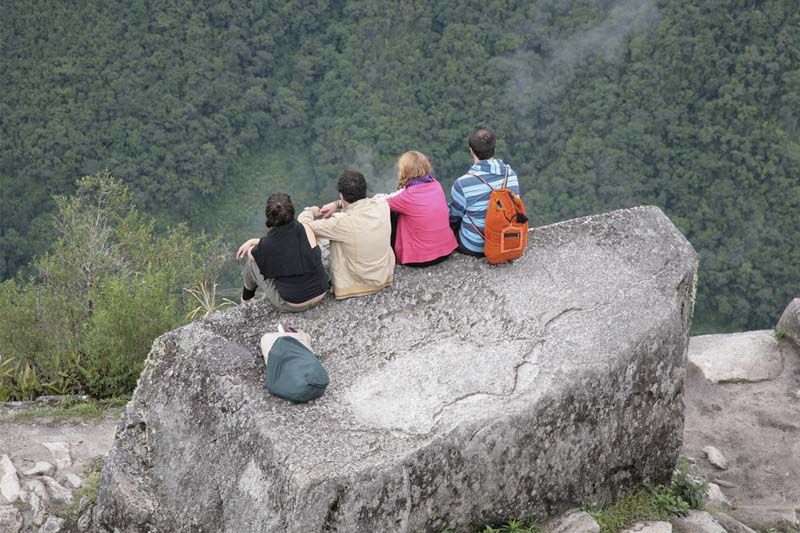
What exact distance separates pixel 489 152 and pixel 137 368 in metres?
4.75

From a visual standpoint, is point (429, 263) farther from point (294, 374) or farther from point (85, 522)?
point (85, 522)

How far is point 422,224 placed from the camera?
5.83 metres

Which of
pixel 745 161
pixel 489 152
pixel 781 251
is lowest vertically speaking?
pixel 781 251

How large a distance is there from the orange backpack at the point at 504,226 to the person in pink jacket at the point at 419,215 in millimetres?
298

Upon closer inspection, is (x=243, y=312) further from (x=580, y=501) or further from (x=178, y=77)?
(x=178, y=77)

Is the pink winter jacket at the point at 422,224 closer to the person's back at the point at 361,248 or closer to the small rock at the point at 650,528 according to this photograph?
the person's back at the point at 361,248

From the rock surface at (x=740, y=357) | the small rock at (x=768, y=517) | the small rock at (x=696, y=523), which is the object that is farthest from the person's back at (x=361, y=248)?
the rock surface at (x=740, y=357)

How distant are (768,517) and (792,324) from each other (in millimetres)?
3706

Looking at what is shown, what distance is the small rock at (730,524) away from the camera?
19.1 ft

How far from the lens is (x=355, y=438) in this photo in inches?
182

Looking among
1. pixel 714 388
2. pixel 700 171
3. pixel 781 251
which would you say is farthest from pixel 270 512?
pixel 700 171

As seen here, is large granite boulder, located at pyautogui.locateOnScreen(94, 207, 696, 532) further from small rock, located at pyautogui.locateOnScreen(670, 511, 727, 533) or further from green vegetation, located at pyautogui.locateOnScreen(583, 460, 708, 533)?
small rock, located at pyautogui.locateOnScreen(670, 511, 727, 533)

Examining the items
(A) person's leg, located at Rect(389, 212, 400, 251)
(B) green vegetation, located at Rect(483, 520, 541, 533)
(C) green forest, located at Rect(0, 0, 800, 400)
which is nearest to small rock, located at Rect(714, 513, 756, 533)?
(B) green vegetation, located at Rect(483, 520, 541, 533)

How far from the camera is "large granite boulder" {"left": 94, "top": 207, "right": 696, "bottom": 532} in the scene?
15.0 feet
